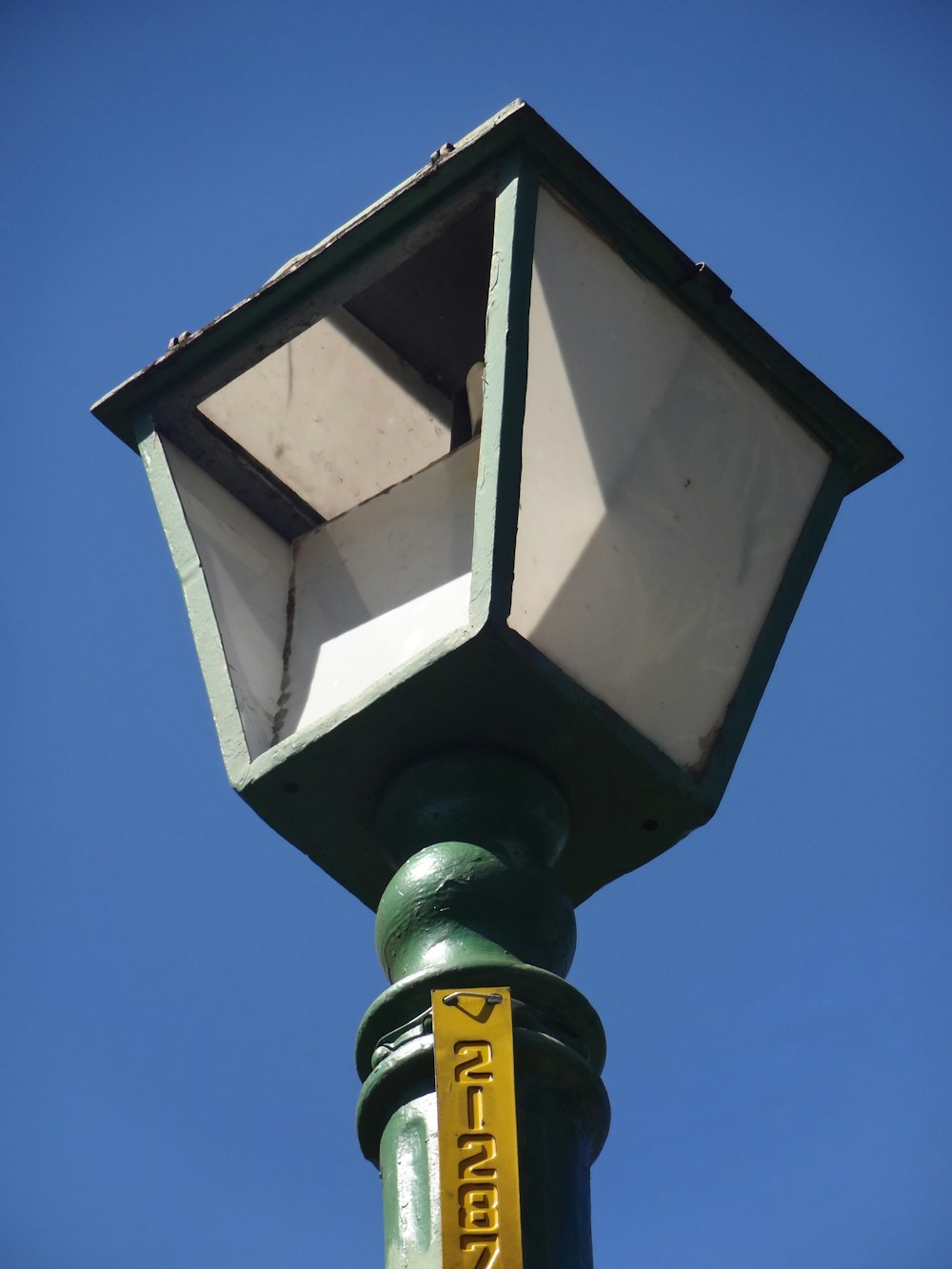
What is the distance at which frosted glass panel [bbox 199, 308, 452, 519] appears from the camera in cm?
351

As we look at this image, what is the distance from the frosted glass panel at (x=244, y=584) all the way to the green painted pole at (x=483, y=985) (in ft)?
1.17

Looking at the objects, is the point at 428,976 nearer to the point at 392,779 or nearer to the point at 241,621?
the point at 392,779

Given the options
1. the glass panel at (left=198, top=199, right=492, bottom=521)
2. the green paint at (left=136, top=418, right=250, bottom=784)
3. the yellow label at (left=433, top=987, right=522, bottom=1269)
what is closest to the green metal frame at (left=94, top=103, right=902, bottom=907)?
the green paint at (left=136, top=418, right=250, bottom=784)

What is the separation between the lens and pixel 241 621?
312cm

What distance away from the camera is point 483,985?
229cm

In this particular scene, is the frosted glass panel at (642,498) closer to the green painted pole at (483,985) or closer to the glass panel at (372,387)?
the green painted pole at (483,985)

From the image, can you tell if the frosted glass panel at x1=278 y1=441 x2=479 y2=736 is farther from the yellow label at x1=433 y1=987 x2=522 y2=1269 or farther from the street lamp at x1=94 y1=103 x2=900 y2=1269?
the yellow label at x1=433 y1=987 x2=522 y2=1269

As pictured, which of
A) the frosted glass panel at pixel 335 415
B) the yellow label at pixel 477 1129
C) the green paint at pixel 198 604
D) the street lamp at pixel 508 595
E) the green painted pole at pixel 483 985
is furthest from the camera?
the frosted glass panel at pixel 335 415

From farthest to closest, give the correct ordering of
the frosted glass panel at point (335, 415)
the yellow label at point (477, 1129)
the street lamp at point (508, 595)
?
the frosted glass panel at point (335, 415)
the street lamp at point (508, 595)
the yellow label at point (477, 1129)

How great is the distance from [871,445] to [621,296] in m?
0.58

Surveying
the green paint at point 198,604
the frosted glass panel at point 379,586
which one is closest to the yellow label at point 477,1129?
the frosted glass panel at point 379,586

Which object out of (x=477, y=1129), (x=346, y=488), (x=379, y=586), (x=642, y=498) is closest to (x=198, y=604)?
(x=379, y=586)

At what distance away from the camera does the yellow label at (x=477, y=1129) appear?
205 centimetres

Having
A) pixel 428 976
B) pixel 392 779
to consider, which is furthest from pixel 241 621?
pixel 428 976
